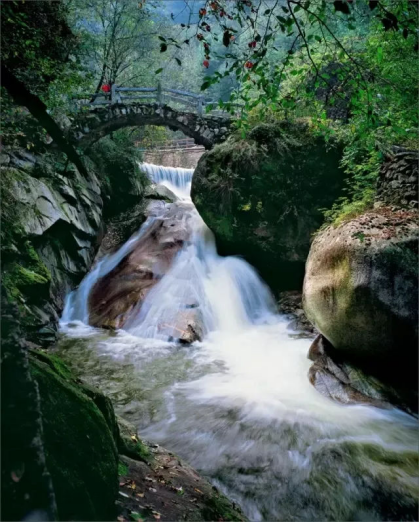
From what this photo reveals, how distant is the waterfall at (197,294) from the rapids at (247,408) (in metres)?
0.04

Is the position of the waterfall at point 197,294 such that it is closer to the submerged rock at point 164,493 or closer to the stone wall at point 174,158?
the submerged rock at point 164,493

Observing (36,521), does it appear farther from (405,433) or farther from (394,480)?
(405,433)

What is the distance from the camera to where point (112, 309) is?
877 cm

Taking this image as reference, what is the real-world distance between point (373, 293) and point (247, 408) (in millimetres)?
2397

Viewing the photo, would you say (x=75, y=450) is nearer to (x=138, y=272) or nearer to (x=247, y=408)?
(x=247, y=408)

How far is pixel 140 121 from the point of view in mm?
A: 12914

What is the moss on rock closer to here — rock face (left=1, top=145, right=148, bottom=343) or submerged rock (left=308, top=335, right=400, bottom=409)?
rock face (left=1, top=145, right=148, bottom=343)

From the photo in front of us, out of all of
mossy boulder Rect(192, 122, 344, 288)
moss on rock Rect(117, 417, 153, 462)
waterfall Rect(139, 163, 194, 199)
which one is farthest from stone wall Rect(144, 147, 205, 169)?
moss on rock Rect(117, 417, 153, 462)

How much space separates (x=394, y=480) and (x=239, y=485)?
1574 mm

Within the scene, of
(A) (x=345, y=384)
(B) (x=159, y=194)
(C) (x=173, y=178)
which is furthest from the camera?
(C) (x=173, y=178)

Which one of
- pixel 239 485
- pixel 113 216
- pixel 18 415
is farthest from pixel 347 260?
pixel 113 216

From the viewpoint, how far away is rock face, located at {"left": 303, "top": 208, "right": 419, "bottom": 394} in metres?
4.38

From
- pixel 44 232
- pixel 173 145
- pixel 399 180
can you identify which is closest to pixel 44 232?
pixel 44 232

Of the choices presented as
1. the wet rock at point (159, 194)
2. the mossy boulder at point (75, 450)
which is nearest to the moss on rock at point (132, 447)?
the mossy boulder at point (75, 450)
